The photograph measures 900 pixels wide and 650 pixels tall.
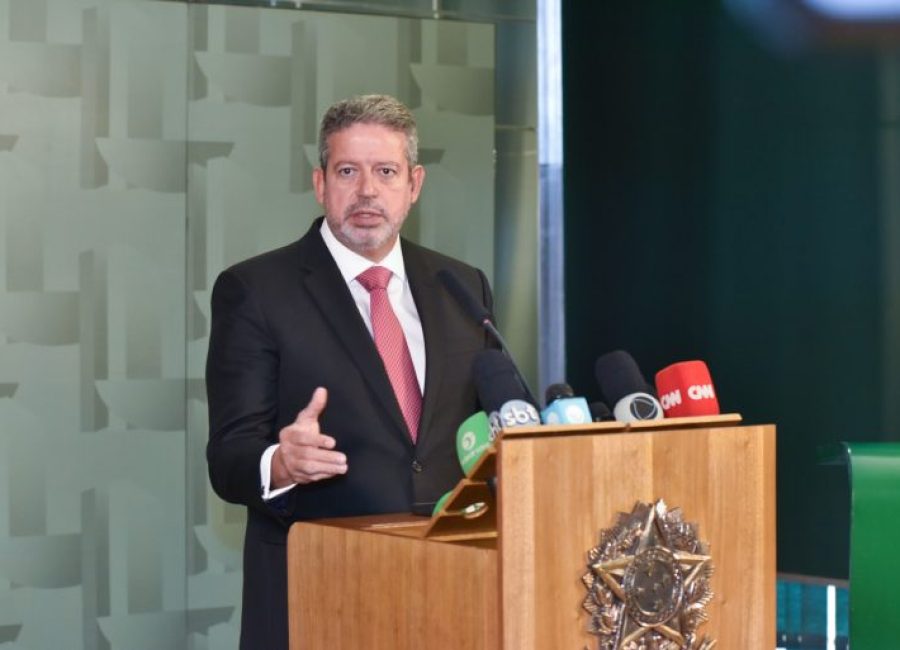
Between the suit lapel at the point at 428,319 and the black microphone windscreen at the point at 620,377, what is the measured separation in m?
0.53

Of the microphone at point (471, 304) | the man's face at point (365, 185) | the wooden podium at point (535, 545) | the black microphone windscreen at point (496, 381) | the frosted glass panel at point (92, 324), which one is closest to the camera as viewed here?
the wooden podium at point (535, 545)

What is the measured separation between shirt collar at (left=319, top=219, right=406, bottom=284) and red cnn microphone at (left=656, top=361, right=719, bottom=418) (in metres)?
0.76

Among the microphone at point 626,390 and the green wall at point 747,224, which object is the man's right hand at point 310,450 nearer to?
the microphone at point 626,390

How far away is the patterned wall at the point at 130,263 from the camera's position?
483 centimetres

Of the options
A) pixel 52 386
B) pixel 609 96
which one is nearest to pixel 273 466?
pixel 52 386

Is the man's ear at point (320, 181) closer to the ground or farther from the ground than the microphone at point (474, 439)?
farther from the ground

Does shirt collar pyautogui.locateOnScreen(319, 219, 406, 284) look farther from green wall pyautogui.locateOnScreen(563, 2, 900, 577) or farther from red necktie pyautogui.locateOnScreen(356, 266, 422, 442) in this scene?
green wall pyautogui.locateOnScreen(563, 2, 900, 577)

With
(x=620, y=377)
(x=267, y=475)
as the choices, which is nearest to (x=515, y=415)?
(x=620, y=377)

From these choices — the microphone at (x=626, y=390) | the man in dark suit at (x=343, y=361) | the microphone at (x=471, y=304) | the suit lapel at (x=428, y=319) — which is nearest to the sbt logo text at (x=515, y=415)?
the microphone at (x=626, y=390)

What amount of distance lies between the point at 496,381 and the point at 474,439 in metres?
0.08

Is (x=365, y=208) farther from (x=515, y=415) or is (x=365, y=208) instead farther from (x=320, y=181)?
(x=515, y=415)

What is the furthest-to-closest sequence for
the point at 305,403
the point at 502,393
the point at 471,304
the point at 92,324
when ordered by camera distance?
the point at 92,324 < the point at 305,403 < the point at 471,304 < the point at 502,393

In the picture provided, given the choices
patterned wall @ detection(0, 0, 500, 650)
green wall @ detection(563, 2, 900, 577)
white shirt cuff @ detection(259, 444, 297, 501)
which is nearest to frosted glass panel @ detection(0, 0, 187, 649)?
patterned wall @ detection(0, 0, 500, 650)

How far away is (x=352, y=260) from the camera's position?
8.61ft
